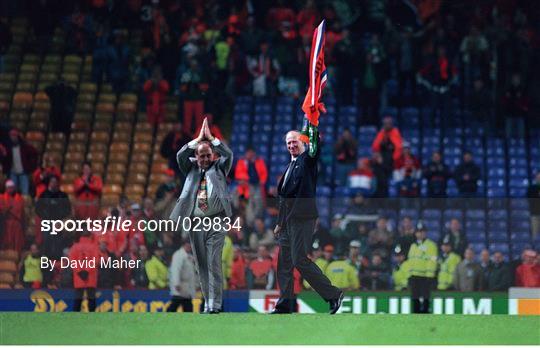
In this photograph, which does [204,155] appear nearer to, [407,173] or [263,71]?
[407,173]

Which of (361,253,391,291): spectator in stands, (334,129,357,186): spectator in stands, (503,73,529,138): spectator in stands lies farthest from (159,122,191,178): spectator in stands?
(361,253,391,291): spectator in stands

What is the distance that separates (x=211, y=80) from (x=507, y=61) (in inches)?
241

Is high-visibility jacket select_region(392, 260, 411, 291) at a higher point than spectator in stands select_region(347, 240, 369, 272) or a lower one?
lower

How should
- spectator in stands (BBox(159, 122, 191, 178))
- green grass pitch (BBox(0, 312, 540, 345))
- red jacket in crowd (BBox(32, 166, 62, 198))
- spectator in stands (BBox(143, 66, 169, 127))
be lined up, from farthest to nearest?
1. spectator in stands (BBox(143, 66, 169, 127))
2. spectator in stands (BBox(159, 122, 191, 178))
3. red jacket in crowd (BBox(32, 166, 62, 198))
4. green grass pitch (BBox(0, 312, 540, 345))

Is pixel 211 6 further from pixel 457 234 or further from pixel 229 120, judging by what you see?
pixel 457 234

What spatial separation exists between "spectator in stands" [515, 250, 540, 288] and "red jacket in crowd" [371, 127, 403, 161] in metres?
8.65

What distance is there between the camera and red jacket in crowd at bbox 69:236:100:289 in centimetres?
1841

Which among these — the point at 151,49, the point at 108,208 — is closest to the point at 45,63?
the point at 151,49

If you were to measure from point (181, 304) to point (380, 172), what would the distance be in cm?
892

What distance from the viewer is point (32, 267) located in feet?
60.6

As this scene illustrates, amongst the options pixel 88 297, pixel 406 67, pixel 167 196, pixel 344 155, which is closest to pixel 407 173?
pixel 344 155

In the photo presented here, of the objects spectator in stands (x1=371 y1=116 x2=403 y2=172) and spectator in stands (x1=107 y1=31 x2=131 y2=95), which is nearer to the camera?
spectator in stands (x1=371 y1=116 x2=403 y2=172)

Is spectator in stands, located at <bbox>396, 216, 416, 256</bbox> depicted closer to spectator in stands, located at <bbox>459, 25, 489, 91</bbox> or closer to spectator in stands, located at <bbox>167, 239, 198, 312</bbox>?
spectator in stands, located at <bbox>167, 239, 198, 312</bbox>

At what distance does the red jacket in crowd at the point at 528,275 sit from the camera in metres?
18.8
